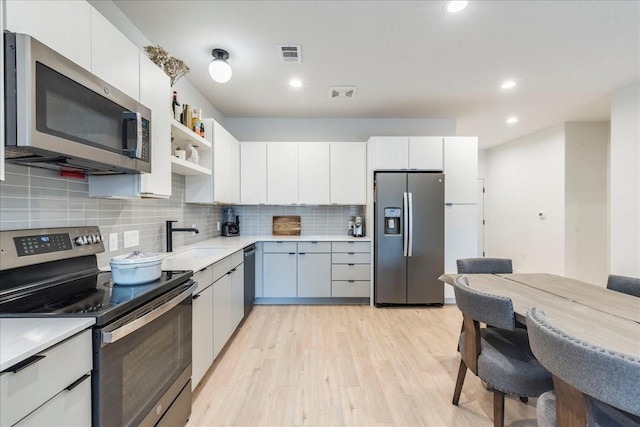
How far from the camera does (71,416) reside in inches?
35.0

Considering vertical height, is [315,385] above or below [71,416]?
below

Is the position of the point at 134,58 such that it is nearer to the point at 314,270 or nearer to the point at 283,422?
the point at 283,422

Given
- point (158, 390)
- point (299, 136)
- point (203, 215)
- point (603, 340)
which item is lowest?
point (158, 390)

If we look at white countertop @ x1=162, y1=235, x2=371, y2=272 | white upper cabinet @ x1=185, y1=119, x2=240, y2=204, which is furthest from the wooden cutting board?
white upper cabinet @ x1=185, y1=119, x2=240, y2=204

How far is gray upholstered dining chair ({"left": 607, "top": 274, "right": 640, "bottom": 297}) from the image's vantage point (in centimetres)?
181

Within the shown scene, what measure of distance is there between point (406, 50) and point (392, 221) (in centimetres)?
194

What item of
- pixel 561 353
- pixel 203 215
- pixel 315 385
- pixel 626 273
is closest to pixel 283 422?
pixel 315 385

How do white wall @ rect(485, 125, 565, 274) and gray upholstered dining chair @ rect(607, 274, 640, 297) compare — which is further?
white wall @ rect(485, 125, 565, 274)

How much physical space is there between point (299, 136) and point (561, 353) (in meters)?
3.90

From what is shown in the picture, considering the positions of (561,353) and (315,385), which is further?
(315,385)

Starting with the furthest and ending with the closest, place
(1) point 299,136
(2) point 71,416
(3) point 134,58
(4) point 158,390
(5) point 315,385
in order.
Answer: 1. (1) point 299,136
2. (5) point 315,385
3. (3) point 134,58
4. (4) point 158,390
5. (2) point 71,416

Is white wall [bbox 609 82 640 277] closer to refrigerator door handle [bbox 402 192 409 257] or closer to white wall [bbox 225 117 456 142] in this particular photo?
refrigerator door handle [bbox 402 192 409 257]

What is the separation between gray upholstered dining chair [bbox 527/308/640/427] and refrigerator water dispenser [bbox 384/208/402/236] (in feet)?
8.23

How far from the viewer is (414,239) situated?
358 centimetres
